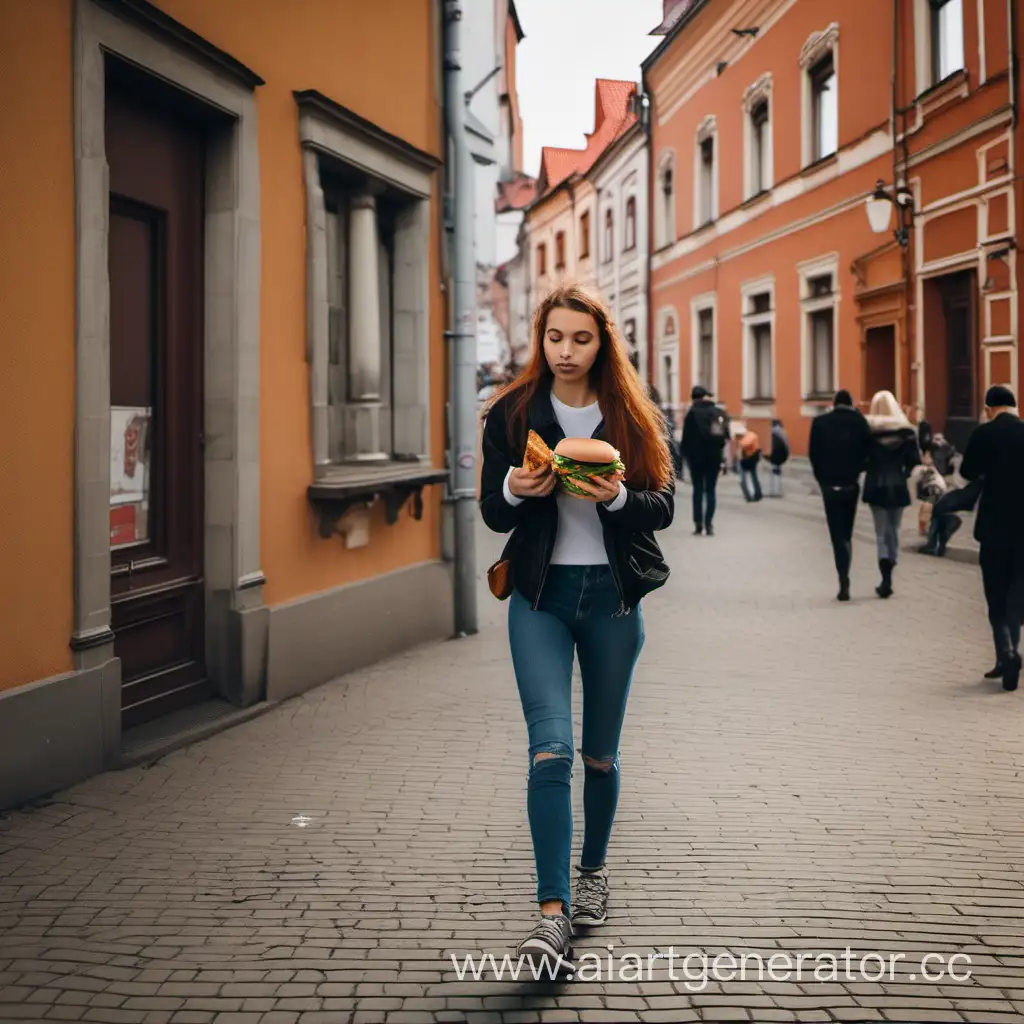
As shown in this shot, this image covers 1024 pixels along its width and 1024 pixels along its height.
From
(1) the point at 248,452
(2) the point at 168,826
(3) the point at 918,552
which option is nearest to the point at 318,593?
(1) the point at 248,452

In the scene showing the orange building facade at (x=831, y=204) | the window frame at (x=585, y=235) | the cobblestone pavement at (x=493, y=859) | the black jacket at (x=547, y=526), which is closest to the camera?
the cobblestone pavement at (x=493, y=859)

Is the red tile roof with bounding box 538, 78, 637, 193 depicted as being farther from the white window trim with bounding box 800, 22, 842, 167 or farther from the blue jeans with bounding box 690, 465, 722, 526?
the blue jeans with bounding box 690, 465, 722, 526

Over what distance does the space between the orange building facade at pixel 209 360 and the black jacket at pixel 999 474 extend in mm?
3612

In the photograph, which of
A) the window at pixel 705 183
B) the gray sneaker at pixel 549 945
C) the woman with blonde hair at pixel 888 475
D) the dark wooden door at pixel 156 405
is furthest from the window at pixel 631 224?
the gray sneaker at pixel 549 945

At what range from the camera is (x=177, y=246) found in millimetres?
6715

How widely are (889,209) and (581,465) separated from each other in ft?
50.6

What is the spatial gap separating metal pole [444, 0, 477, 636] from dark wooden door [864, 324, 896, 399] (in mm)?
11279

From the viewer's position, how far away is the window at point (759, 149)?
81.0 ft

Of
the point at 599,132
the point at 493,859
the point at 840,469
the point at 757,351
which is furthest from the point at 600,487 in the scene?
the point at 599,132

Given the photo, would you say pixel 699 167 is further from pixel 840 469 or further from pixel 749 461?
pixel 840 469

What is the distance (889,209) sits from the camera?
17641 millimetres

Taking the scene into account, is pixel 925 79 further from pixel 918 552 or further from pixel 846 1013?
pixel 846 1013

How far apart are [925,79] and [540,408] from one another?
612 inches

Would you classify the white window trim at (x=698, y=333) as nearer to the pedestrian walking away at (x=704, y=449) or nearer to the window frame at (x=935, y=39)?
the window frame at (x=935, y=39)
